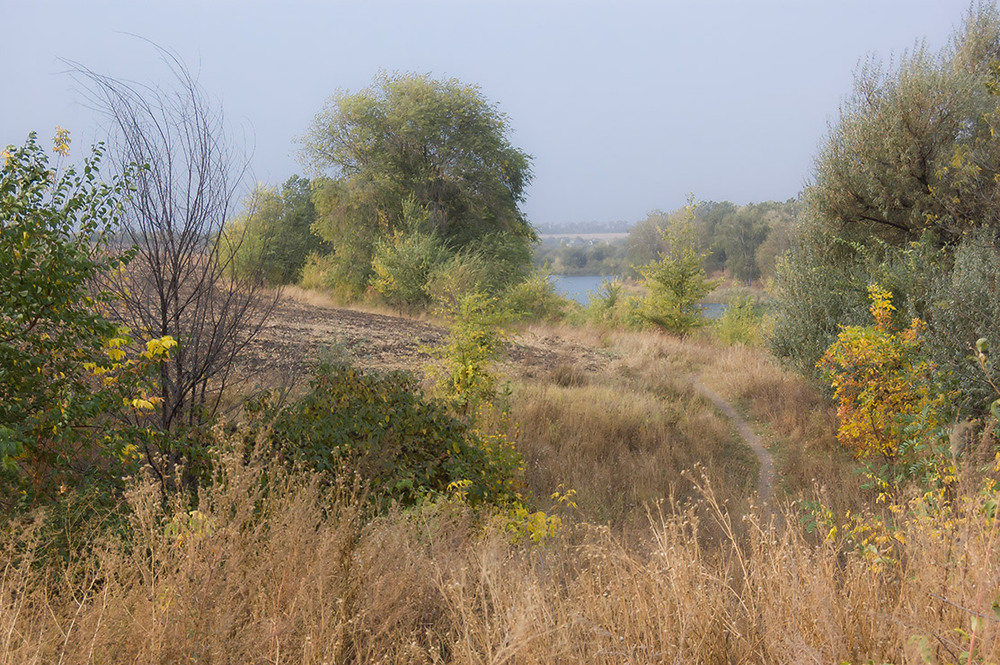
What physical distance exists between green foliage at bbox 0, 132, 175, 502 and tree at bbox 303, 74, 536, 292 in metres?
22.6

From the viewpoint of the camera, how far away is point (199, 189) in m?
4.91

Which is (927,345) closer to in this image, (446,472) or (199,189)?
(446,472)

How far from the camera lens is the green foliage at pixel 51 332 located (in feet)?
11.4

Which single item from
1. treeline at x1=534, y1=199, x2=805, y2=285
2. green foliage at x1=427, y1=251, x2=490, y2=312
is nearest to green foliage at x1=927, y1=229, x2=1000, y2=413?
green foliage at x1=427, y1=251, x2=490, y2=312

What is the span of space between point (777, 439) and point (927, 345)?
3274 mm

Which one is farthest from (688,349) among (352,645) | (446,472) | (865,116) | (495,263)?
(352,645)

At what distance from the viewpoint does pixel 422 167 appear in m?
27.1

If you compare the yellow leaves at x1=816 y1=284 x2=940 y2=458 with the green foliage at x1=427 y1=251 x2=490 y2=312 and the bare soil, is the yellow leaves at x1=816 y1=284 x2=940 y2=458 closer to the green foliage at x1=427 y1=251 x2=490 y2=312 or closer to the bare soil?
the bare soil

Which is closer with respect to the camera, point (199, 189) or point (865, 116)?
point (199, 189)

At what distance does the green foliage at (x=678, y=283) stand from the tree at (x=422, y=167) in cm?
653

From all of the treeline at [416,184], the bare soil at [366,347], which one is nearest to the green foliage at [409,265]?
the treeline at [416,184]

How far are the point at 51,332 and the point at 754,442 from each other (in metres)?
8.94

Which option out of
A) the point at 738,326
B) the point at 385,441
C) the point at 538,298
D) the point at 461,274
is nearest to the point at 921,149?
the point at 385,441

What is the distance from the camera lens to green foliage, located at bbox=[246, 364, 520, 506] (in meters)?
5.05
